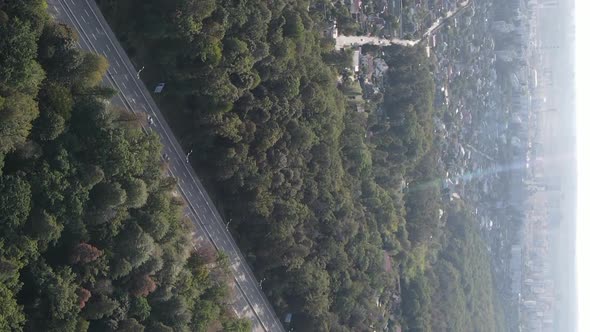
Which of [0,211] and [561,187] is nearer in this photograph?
[0,211]

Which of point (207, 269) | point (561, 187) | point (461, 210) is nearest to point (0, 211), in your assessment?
point (207, 269)

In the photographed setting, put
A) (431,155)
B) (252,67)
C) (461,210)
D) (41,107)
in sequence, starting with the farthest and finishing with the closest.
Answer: (461,210) → (431,155) → (252,67) → (41,107)

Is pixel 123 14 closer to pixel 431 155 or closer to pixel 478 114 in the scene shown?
pixel 431 155

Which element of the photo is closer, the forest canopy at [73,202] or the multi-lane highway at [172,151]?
the forest canopy at [73,202]

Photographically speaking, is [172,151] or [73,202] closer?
[73,202]

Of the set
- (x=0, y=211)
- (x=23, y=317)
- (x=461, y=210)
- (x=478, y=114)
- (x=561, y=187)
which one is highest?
(x=0, y=211)

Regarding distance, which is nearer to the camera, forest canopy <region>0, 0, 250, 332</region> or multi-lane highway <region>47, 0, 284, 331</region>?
forest canopy <region>0, 0, 250, 332</region>

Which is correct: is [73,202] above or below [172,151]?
above

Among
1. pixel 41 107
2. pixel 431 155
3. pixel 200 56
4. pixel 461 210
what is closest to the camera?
pixel 41 107
